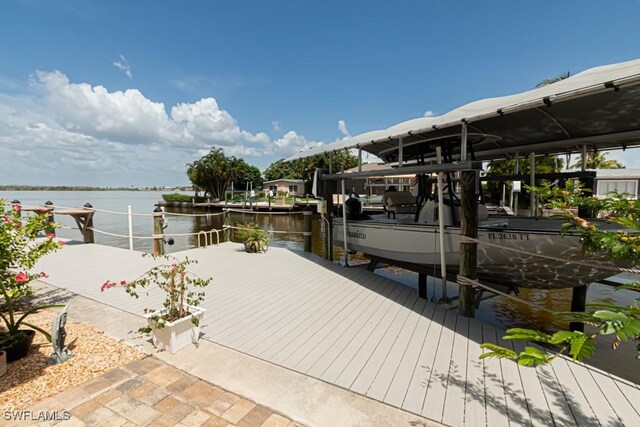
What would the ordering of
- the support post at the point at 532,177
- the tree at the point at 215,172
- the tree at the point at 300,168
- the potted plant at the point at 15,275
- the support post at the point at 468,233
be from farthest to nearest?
the tree at the point at 215,172, the tree at the point at 300,168, the support post at the point at 532,177, the support post at the point at 468,233, the potted plant at the point at 15,275

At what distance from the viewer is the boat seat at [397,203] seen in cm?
809

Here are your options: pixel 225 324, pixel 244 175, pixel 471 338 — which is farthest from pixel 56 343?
pixel 244 175

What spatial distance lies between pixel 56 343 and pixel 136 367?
0.80 meters

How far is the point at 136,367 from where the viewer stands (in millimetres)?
2875

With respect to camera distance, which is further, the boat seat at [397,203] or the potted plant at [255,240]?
the potted plant at [255,240]

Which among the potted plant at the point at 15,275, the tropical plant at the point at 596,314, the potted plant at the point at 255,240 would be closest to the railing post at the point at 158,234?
the potted plant at the point at 255,240

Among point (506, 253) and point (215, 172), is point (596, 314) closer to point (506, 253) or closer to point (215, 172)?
point (506, 253)

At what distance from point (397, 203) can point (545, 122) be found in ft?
11.9

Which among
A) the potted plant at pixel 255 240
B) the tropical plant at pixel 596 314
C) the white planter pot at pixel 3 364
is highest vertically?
the tropical plant at pixel 596 314

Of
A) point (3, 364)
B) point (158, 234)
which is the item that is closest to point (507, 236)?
point (3, 364)

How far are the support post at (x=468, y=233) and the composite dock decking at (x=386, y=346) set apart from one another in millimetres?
302

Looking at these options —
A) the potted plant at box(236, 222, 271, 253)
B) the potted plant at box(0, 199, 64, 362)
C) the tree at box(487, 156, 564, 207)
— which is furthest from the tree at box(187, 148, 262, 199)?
the potted plant at box(0, 199, 64, 362)

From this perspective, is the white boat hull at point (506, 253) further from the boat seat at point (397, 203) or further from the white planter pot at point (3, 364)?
the white planter pot at point (3, 364)

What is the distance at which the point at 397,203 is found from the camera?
8.13 meters
